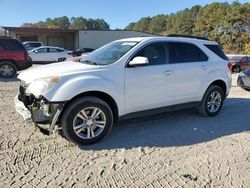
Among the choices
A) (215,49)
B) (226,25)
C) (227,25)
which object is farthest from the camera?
(226,25)

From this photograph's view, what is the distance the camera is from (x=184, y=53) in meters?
5.92

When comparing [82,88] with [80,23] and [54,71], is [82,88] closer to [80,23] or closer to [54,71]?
[54,71]

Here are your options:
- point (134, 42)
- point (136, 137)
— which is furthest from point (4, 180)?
point (134, 42)

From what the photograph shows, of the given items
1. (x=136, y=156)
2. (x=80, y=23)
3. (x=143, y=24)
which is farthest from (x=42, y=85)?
(x=143, y=24)

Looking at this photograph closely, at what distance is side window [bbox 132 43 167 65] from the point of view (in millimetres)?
5309

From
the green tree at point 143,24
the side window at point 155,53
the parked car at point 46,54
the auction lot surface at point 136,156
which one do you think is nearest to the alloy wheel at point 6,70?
the auction lot surface at point 136,156

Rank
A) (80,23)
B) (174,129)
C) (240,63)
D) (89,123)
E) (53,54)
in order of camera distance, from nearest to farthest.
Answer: (89,123)
(174,129)
(240,63)
(53,54)
(80,23)

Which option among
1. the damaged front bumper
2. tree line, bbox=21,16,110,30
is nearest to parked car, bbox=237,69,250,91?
the damaged front bumper

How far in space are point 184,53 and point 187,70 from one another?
0.38 meters

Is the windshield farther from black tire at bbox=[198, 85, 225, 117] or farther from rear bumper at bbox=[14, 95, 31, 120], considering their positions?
black tire at bbox=[198, 85, 225, 117]

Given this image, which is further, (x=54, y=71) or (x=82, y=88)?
(x=54, y=71)

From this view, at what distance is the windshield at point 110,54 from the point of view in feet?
16.8

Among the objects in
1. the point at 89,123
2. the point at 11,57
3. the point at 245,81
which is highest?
the point at 11,57

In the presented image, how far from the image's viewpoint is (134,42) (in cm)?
539
